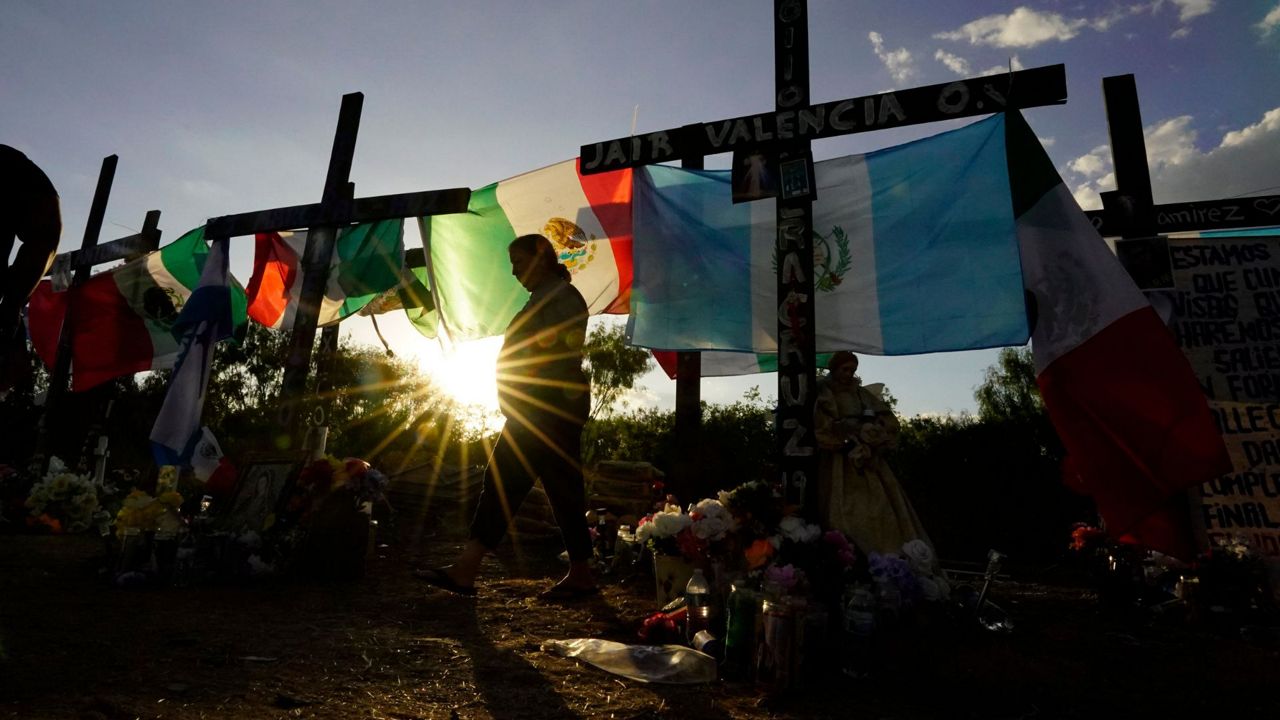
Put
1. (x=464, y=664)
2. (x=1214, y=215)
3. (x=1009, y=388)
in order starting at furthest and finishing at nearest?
(x=1009, y=388)
(x=1214, y=215)
(x=464, y=664)

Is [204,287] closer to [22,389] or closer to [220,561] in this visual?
[220,561]

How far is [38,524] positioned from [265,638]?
593 cm

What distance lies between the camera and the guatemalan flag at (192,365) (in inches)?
230

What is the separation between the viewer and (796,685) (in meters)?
2.71

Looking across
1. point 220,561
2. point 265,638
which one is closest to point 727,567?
point 265,638

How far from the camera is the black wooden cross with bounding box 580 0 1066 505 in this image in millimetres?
4086

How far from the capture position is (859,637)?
2896 millimetres

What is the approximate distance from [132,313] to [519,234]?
567 centimetres

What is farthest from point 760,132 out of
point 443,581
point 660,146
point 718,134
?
point 443,581

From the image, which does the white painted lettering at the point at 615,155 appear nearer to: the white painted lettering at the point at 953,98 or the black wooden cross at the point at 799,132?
the black wooden cross at the point at 799,132

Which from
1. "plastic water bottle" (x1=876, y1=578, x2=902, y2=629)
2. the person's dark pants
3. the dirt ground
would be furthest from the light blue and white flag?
the dirt ground

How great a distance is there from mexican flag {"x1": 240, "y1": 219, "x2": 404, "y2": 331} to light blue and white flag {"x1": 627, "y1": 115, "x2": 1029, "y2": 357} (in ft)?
10.7

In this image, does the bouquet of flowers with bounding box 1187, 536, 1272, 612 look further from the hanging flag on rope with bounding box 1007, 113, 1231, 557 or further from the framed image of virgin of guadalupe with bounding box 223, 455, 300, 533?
the framed image of virgin of guadalupe with bounding box 223, 455, 300, 533

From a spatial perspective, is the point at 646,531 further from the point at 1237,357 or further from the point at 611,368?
the point at 611,368
